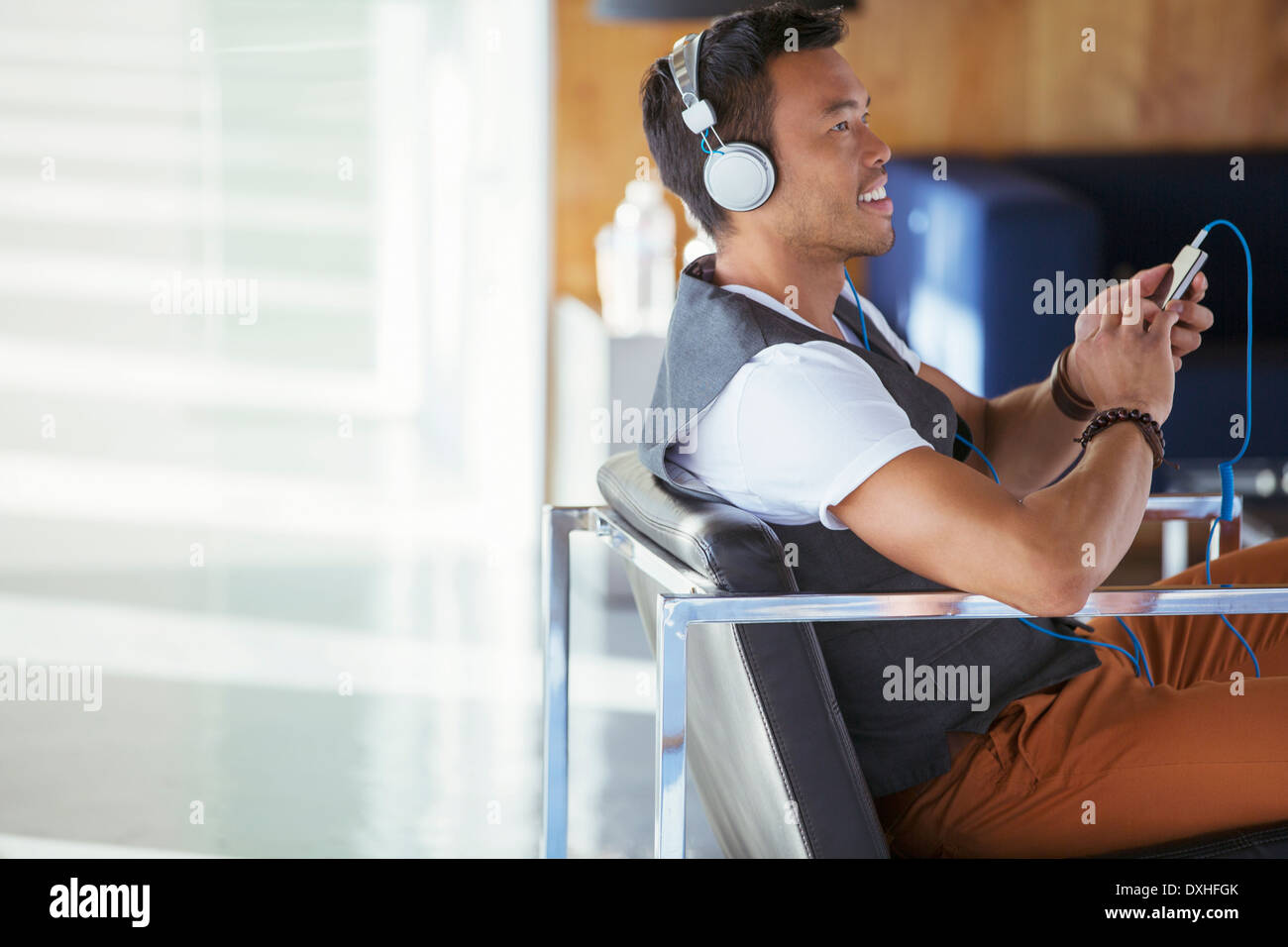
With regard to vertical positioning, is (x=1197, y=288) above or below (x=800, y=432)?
above

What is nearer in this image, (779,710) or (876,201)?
(779,710)

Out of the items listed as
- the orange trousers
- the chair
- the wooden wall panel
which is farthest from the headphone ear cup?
the wooden wall panel

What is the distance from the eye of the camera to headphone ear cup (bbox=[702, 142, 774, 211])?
140cm

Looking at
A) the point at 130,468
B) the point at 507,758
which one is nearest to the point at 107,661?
the point at 507,758

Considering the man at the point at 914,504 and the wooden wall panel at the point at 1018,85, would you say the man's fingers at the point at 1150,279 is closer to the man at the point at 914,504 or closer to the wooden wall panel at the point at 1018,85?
the man at the point at 914,504

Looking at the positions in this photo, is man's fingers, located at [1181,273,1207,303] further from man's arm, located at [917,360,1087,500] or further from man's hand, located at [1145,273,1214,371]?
man's arm, located at [917,360,1087,500]

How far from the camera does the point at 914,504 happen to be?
47.3 inches

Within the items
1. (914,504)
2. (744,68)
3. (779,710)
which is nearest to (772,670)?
(779,710)

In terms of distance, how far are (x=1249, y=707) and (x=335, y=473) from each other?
333cm

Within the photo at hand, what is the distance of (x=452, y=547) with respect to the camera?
3.78 metres

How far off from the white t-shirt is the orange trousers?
0.25m

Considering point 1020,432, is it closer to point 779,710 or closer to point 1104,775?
point 1104,775

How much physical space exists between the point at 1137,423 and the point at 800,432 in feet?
0.94

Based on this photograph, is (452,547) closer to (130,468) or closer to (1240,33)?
(130,468)
